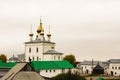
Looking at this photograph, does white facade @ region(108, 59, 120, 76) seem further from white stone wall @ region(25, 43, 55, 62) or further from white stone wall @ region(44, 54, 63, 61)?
white stone wall @ region(25, 43, 55, 62)

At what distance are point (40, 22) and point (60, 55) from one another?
9431mm

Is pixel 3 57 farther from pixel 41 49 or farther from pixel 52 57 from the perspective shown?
pixel 52 57

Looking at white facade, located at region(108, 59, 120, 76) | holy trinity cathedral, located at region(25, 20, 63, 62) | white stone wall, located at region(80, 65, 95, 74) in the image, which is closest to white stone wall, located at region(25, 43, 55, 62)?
holy trinity cathedral, located at region(25, 20, 63, 62)

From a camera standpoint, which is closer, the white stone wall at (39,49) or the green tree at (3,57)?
the white stone wall at (39,49)

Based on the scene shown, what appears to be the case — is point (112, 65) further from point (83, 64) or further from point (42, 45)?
point (42, 45)

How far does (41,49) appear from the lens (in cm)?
5916

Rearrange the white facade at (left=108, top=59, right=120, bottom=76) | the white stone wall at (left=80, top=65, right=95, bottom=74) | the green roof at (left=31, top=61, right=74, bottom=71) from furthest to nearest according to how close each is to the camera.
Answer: the white stone wall at (left=80, top=65, right=95, bottom=74) → the white facade at (left=108, top=59, right=120, bottom=76) → the green roof at (left=31, top=61, right=74, bottom=71)

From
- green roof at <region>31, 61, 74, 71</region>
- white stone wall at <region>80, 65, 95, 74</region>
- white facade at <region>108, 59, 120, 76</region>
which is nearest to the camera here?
green roof at <region>31, 61, 74, 71</region>

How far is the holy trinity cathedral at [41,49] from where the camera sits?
58.2m

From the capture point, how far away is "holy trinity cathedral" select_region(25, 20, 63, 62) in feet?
191

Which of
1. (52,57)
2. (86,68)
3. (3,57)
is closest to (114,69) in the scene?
(86,68)

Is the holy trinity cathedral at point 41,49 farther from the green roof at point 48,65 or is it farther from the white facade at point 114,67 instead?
the white facade at point 114,67

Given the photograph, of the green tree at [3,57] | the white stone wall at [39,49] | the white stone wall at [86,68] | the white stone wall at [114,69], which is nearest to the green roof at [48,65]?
the white stone wall at [39,49]

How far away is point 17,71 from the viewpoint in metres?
26.2
